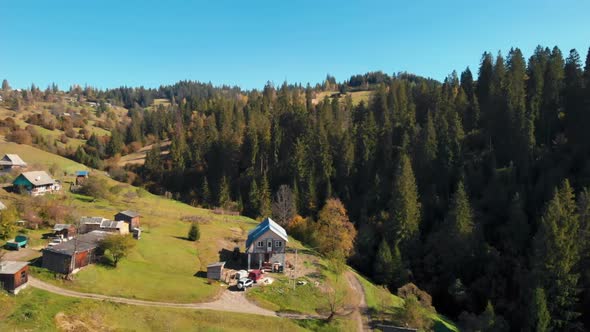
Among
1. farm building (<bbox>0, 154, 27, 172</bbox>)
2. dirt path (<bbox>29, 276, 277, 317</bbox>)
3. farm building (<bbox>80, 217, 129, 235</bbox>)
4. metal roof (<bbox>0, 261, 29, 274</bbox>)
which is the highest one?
farm building (<bbox>0, 154, 27, 172</bbox>)

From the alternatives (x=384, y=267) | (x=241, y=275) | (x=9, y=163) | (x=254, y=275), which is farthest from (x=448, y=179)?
(x=9, y=163)

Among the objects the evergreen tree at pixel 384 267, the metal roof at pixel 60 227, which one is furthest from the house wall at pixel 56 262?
the evergreen tree at pixel 384 267

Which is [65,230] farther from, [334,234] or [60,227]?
[334,234]

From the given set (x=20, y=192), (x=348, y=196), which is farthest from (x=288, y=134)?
(x=20, y=192)

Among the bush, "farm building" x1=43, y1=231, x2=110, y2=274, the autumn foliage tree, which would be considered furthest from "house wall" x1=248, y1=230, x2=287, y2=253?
"farm building" x1=43, y1=231, x2=110, y2=274

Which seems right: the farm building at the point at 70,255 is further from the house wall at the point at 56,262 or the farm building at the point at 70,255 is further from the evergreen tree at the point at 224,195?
the evergreen tree at the point at 224,195

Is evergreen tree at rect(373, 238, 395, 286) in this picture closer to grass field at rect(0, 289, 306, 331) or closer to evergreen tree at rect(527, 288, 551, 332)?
evergreen tree at rect(527, 288, 551, 332)

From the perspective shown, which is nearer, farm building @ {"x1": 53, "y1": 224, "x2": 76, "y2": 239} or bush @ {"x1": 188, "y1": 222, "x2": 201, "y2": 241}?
farm building @ {"x1": 53, "y1": 224, "x2": 76, "y2": 239}
